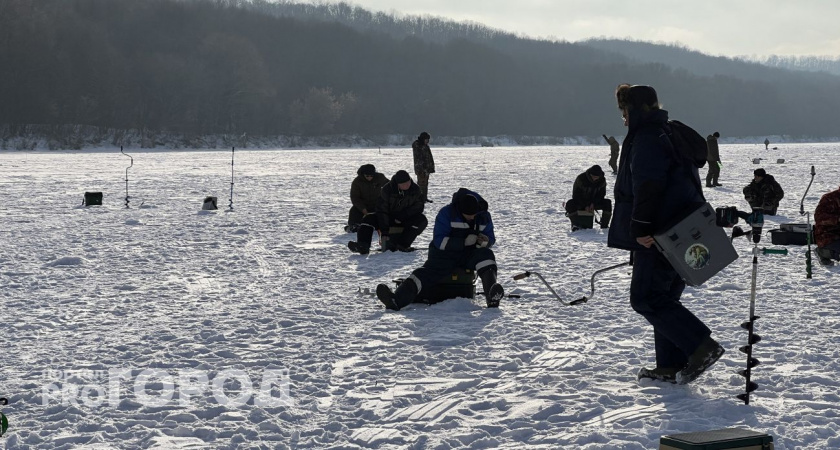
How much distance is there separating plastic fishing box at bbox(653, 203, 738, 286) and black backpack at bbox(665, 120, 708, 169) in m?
0.27

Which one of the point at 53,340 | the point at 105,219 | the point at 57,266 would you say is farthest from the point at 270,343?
the point at 105,219

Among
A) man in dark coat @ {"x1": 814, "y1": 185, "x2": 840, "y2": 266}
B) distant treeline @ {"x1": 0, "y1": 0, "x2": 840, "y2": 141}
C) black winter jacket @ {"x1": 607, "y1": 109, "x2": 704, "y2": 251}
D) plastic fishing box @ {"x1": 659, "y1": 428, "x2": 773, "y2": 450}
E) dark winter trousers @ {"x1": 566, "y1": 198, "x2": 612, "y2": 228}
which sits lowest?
plastic fishing box @ {"x1": 659, "y1": 428, "x2": 773, "y2": 450}

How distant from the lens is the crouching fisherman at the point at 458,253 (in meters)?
7.20

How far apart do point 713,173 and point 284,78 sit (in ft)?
361

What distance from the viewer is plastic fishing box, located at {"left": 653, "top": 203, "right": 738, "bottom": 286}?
4395mm

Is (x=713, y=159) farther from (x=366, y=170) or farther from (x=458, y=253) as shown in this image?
(x=458, y=253)

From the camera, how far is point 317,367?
17.8 feet

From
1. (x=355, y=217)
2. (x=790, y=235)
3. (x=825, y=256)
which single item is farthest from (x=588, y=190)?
(x=825, y=256)

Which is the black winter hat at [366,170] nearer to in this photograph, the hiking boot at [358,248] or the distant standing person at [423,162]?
the hiking boot at [358,248]

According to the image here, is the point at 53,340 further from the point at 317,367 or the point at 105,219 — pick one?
the point at 105,219

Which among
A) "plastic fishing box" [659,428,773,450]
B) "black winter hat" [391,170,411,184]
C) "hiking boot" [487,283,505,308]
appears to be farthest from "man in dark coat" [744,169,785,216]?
"plastic fishing box" [659,428,773,450]

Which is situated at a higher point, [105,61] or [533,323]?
[105,61]

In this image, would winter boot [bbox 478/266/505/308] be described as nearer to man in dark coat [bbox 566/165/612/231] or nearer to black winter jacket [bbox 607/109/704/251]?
black winter jacket [bbox 607/109/704/251]

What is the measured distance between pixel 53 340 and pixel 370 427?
2998 mm
